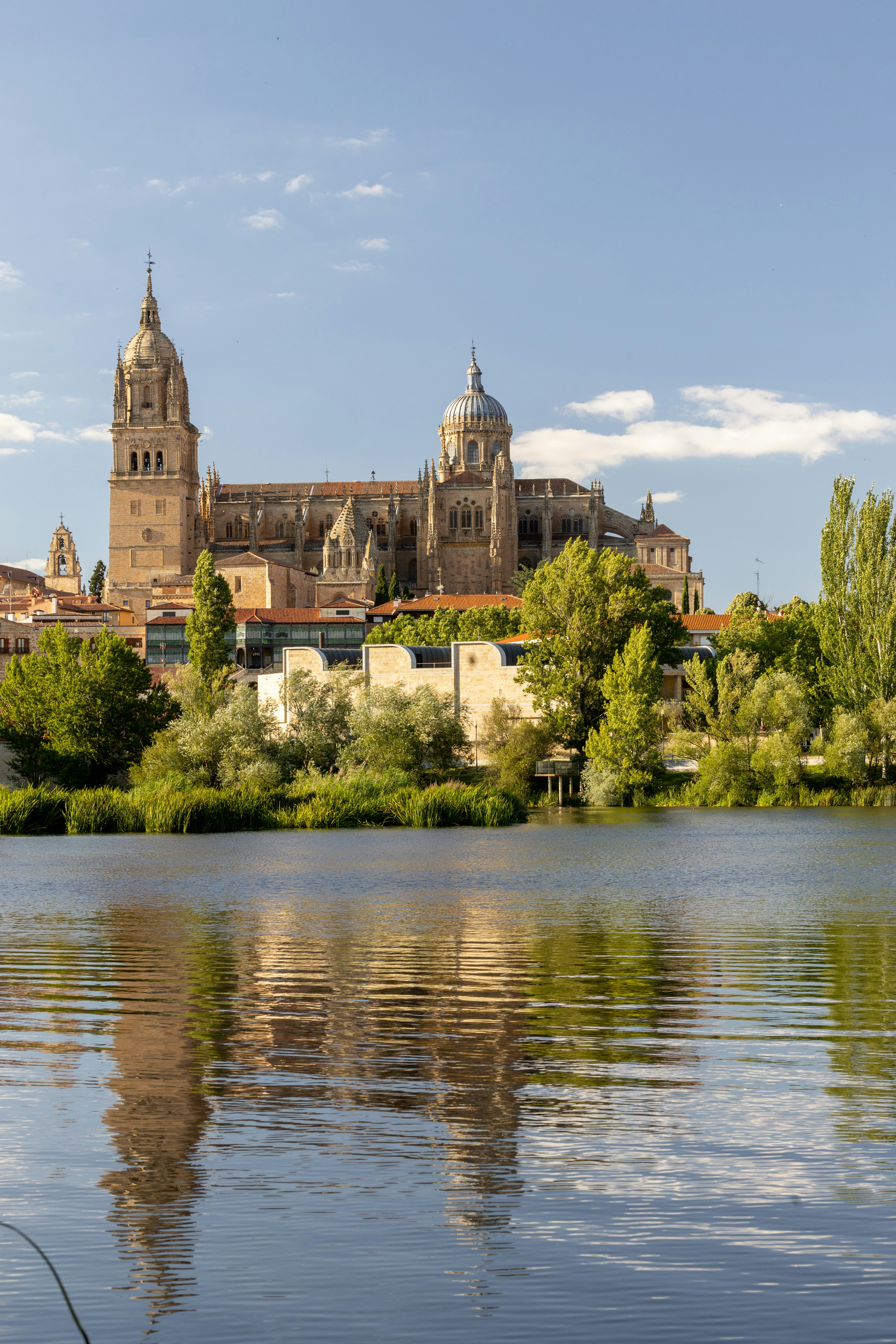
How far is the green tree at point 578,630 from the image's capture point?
159 feet

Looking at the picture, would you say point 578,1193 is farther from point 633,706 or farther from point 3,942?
point 633,706

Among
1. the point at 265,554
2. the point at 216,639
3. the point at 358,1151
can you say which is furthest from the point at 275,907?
the point at 265,554

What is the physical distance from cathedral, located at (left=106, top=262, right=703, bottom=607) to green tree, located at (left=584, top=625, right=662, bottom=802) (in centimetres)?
6089

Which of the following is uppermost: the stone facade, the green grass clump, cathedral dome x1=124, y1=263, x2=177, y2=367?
cathedral dome x1=124, y1=263, x2=177, y2=367

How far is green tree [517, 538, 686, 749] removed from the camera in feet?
159

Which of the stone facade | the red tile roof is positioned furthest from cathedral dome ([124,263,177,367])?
the stone facade

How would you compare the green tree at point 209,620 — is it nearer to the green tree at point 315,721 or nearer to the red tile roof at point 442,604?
the red tile roof at point 442,604

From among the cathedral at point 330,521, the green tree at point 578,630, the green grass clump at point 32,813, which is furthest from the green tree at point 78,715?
the cathedral at point 330,521

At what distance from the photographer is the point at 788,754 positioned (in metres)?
42.2

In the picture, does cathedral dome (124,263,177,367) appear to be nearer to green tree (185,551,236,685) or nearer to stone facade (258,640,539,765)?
green tree (185,551,236,685)

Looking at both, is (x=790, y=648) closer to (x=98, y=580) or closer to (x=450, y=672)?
(x=450, y=672)

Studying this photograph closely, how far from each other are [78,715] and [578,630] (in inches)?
683

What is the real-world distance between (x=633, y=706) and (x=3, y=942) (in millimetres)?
31697

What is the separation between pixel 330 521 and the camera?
120m
